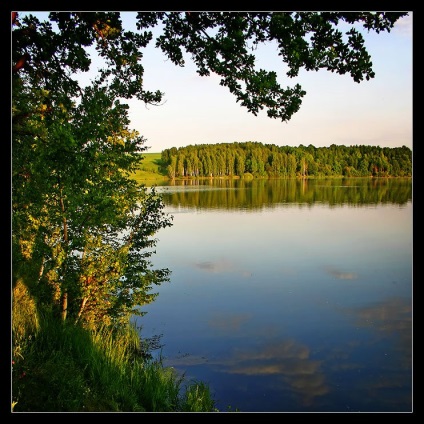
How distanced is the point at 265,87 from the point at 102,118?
2.26 metres

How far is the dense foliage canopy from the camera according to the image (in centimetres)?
535

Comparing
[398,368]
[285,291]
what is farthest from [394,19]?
[285,291]

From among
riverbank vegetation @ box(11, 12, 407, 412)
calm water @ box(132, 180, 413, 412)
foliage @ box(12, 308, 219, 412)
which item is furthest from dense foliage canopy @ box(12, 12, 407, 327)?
calm water @ box(132, 180, 413, 412)

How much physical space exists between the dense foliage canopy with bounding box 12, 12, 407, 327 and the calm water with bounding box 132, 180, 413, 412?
3.65m

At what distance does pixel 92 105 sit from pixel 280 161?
112m

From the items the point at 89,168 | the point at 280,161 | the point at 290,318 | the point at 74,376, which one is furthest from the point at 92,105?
the point at 280,161

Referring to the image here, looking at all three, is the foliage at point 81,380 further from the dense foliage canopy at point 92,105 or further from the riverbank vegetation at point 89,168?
the dense foliage canopy at point 92,105

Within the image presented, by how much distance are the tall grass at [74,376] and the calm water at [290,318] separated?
7.06 feet

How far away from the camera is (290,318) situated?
15.2m

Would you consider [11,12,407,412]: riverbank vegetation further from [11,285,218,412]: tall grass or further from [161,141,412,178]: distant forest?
[161,141,412,178]: distant forest

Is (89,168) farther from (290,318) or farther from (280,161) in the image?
(280,161)

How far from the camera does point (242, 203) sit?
50719mm

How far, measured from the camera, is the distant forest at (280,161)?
3903 inches

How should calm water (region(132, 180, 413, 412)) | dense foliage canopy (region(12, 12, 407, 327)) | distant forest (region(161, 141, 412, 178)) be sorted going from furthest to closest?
distant forest (region(161, 141, 412, 178))
calm water (region(132, 180, 413, 412))
dense foliage canopy (region(12, 12, 407, 327))
